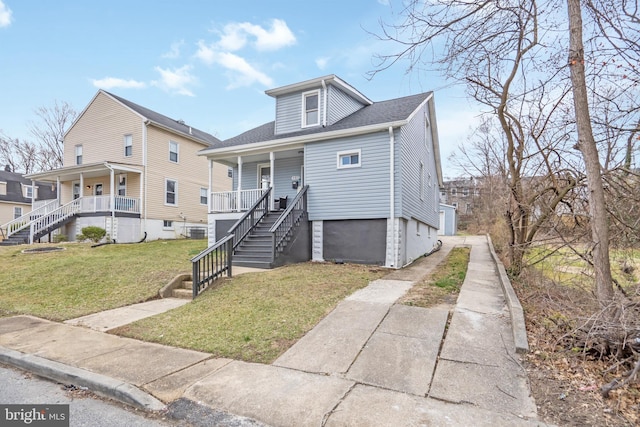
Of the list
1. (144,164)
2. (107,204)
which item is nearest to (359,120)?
(144,164)

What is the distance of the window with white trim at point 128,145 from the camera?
18.9 metres

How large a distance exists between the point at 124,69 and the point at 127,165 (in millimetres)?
4840

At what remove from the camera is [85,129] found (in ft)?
67.6

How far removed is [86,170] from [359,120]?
15372mm

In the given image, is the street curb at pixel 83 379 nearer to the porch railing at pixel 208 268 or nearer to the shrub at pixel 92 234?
the porch railing at pixel 208 268

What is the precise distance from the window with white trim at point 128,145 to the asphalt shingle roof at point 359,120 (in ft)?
27.0

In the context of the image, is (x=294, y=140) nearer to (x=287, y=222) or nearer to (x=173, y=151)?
(x=287, y=222)

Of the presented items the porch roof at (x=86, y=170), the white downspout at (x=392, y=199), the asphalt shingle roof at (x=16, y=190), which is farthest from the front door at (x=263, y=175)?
the asphalt shingle roof at (x=16, y=190)

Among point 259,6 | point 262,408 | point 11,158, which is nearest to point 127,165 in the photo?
point 259,6

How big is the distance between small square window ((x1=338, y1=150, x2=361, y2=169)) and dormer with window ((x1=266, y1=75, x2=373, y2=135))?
188cm

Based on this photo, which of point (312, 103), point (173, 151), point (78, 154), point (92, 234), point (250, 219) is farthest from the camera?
point (78, 154)

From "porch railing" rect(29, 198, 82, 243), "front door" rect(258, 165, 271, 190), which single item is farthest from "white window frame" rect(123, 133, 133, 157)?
"front door" rect(258, 165, 271, 190)

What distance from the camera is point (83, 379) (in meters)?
3.45

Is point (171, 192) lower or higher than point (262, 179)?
lower
